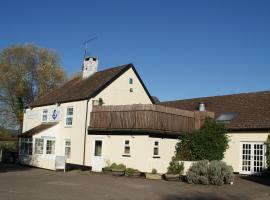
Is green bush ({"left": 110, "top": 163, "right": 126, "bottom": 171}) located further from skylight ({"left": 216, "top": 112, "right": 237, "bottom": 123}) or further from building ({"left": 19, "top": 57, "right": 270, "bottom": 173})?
skylight ({"left": 216, "top": 112, "right": 237, "bottom": 123})

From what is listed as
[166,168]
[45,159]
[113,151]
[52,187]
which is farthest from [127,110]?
[52,187]

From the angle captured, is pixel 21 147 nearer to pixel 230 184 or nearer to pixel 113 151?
pixel 113 151

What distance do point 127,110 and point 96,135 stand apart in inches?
135

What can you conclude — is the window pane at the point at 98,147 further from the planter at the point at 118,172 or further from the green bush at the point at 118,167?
the planter at the point at 118,172

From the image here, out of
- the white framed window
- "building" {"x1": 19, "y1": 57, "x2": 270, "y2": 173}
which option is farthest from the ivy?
the white framed window

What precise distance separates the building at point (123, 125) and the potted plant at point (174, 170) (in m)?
0.57

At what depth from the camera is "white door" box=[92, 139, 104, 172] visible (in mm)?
27752

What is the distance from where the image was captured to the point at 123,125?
87.9 ft

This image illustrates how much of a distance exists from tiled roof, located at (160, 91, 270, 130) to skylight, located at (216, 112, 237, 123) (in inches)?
13.2

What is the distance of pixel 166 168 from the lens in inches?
994

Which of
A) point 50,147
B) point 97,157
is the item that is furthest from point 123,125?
point 50,147

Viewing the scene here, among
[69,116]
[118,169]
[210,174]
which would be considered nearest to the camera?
[210,174]

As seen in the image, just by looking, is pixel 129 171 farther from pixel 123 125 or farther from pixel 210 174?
pixel 210 174

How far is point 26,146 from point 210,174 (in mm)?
17919
